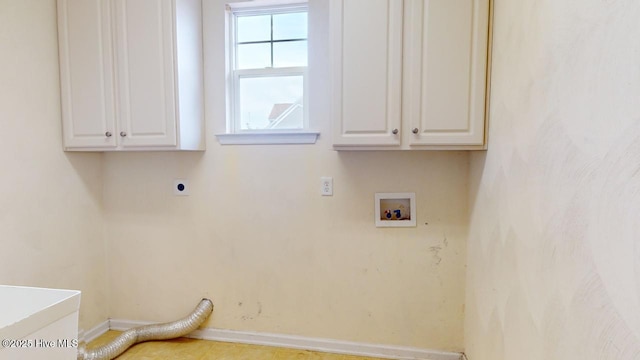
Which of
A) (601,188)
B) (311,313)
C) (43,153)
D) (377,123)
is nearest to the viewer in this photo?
(601,188)

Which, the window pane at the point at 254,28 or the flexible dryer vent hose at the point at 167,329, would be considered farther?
the window pane at the point at 254,28

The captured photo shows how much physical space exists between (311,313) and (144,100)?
5.66ft

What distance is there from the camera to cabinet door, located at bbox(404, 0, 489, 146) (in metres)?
1.72

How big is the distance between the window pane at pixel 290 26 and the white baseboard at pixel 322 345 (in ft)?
6.66

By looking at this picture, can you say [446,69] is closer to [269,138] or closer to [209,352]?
[269,138]

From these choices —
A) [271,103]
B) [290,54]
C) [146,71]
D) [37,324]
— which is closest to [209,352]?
[37,324]

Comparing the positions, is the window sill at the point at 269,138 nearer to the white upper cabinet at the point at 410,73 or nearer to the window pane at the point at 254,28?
the white upper cabinet at the point at 410,73

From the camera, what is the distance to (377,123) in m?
1.84

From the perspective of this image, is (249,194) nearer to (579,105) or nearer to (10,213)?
(10,213)

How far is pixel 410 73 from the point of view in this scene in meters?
1.79

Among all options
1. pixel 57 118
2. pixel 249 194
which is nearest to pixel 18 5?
pixel 57 118

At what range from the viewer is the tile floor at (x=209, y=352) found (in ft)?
7.13

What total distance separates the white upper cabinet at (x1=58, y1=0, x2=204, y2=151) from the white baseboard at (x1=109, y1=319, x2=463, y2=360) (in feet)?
4.34

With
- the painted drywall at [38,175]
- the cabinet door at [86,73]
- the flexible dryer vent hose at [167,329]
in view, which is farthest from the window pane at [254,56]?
the flexible dryer vent hose at [167,329]
